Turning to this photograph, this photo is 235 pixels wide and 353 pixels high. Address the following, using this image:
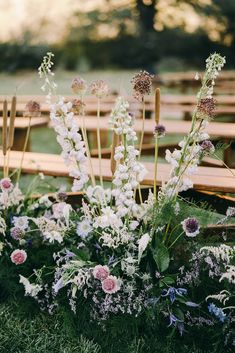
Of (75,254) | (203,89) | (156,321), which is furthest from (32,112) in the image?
(156,321)

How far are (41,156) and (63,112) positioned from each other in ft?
4.29

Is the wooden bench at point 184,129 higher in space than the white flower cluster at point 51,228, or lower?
higher

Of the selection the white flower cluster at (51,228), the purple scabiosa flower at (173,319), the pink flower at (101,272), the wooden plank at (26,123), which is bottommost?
the purple scabiosa flower at (173,319)

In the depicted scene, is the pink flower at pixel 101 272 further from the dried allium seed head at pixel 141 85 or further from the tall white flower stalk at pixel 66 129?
the dried allium seed head at pixel 141 85

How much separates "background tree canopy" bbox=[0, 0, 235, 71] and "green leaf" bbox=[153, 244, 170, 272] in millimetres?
20118

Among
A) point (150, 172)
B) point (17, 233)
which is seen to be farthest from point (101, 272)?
point (150, 172)

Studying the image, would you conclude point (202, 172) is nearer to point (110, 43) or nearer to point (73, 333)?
point (73, 333)

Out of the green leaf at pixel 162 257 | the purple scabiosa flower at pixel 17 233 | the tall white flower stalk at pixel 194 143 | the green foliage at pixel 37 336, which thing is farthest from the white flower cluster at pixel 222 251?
the purple scabiosa flower at pixel 17 233

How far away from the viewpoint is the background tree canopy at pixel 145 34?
74.0 feet

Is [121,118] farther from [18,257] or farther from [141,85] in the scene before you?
[18,257]

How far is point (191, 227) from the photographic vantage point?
94.0 inches

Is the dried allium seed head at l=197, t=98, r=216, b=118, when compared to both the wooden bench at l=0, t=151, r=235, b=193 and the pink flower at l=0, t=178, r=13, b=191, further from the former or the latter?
the pink flower at l=0, t=178, r=13, b=191

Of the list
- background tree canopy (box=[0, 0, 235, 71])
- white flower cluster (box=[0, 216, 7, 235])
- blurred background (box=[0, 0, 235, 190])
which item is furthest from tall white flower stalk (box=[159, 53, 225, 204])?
background tree canopy (box=[0, 0, 235, 71])

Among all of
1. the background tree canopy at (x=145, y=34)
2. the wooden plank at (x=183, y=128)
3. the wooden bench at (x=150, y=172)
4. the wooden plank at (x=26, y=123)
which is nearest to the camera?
the wooden bench at (x=150, y=172)
